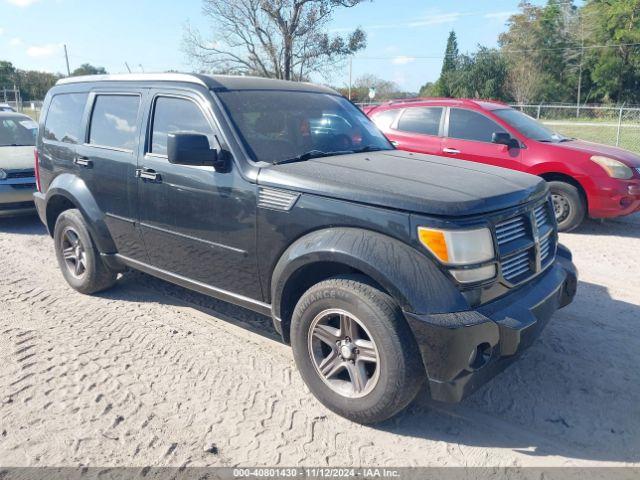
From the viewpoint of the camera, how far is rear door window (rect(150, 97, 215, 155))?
12.6 feet

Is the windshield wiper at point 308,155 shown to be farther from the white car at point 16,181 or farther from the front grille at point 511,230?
the white car at point 16,181

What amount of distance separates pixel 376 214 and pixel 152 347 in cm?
213

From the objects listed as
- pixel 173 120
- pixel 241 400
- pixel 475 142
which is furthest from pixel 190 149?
pixel 475 142

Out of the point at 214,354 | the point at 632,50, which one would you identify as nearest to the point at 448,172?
the point at 214,354

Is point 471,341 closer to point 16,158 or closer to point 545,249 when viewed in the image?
point 545,249

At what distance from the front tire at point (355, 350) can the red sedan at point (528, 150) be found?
523 cm

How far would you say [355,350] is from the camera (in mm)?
3055

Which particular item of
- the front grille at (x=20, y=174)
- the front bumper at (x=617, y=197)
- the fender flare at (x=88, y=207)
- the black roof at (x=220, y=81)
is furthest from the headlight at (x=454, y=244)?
the front grille at (x=20, y=174)

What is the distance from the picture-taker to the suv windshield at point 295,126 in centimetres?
369

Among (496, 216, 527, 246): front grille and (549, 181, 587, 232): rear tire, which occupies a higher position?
(496, 216, 527, 246): front grille

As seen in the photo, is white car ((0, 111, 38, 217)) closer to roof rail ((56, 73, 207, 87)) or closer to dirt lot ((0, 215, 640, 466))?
roof rail ((56, 73, 207, 87))

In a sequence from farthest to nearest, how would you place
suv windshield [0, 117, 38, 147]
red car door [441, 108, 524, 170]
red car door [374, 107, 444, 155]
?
suv windshield [0, 117, 38, 147], red car door [374, 107, 444, 155], red car door [441, 108, 524, 170]

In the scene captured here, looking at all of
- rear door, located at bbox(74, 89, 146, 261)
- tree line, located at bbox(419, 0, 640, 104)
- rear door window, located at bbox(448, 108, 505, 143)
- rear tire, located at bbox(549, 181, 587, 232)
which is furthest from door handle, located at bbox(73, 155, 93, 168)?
tree line, located at bbox(419, 0, 640, 104)

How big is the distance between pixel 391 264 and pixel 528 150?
18.2 feet
